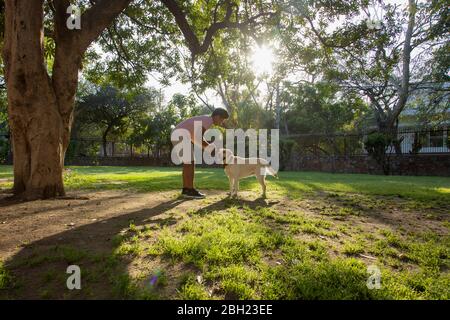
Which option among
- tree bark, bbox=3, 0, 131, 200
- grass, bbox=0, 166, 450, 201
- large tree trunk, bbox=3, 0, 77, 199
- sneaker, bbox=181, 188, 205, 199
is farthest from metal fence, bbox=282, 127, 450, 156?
large tree trunk, bbox=3, 0, 77, 199

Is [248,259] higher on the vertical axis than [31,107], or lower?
lower

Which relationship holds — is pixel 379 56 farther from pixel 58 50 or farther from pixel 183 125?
pixel 58 50

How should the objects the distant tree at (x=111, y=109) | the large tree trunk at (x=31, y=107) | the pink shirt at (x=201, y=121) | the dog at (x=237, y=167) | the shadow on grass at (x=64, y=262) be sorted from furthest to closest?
the distant tree at (x=111, y=109) → the dog at (x=237, y=167) → the pink shirt at (x=201, y=121) → the large tree trunk at (x=31, y=107) → the shadow on grass at (x=64, y=262)

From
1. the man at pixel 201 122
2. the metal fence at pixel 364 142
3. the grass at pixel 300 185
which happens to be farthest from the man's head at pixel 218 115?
the metal fence at pixel 364 142

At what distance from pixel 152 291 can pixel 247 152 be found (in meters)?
20.1

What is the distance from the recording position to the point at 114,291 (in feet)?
7.06

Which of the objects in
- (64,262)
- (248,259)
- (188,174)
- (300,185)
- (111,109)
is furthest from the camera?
(111,109)

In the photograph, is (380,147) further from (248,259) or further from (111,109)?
(111,109)

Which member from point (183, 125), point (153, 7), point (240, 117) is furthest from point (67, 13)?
point (240, 117)

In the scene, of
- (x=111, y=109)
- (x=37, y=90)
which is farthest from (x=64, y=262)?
(x=111, y=109)

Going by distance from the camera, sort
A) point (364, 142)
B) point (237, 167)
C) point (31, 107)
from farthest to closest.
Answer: point (364, 142), point (237, 167), point (31, 107)

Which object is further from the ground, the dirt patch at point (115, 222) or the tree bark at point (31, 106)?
the tree bark at point (31, 106)

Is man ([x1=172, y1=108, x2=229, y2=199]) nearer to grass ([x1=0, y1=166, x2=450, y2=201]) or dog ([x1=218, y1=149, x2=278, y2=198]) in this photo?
dog ([x1=218, y1=149, x2=278, y2=198])

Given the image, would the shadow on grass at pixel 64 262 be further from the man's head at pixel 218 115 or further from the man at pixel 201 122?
the man's head at pixel 218 115
